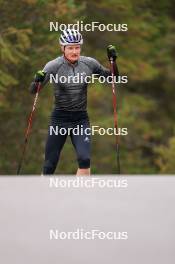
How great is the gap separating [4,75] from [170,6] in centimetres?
570

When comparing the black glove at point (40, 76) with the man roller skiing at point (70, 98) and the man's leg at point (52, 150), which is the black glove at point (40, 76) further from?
the man's leg at point (52, 150)

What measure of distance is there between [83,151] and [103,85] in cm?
919

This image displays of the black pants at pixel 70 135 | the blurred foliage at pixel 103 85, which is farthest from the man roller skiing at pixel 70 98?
the blurred foliage at pixel 103 85

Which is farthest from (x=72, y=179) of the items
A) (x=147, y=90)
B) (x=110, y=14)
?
(x=147, y=90)

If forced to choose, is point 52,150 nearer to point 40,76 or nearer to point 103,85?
point 40,76

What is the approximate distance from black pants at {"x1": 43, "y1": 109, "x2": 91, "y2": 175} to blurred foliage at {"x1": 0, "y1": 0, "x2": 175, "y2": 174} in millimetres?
3081

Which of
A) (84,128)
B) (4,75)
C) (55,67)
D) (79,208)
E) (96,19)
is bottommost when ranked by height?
Answer: (79,208)

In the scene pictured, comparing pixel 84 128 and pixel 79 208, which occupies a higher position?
pixel 84 128

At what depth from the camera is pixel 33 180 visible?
9633mm

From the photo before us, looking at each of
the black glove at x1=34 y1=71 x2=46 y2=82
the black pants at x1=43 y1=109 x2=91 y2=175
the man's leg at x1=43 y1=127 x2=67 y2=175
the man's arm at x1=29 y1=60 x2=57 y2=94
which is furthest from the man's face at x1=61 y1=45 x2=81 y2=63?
the man's leg at x1=43 y1=127 x2=67 y2=175

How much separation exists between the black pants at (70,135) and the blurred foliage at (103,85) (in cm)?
308

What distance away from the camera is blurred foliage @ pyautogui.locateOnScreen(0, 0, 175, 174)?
14.0 meters

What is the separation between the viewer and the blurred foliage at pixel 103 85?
45.8ft

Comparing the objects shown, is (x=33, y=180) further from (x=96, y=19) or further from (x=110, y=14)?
(x=110, y=14)
